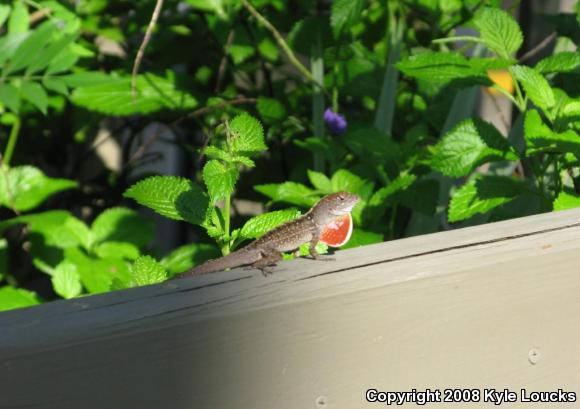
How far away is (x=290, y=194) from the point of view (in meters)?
2.46

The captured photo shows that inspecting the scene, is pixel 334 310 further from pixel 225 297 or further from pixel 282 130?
pixel 282 130

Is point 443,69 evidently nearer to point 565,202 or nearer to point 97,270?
point 565,202

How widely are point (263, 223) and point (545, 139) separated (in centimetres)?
68

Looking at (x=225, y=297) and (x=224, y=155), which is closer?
(x=225, y=297)

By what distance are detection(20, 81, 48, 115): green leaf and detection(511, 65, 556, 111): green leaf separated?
1253 mm

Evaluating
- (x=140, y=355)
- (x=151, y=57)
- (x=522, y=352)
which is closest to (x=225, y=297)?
(x=140, y=355)

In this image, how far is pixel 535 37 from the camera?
4.06m

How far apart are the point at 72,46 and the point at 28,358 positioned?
2010mm

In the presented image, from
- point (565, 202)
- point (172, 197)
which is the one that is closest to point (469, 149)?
point (565, 202)

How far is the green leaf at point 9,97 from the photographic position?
238cm

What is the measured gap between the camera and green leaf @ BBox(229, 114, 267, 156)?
1.73 m

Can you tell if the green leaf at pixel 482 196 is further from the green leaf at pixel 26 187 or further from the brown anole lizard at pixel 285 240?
the green leaf at pixel 26 187

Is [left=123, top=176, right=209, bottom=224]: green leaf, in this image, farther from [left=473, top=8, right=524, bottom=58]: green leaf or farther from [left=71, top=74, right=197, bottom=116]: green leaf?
[left=71, top=74, right=197, bottom=116]: green leaf

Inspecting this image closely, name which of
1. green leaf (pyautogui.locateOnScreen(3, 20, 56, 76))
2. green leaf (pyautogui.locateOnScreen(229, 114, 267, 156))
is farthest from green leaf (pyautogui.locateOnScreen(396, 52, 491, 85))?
green leaf (pyautogui.locateOnScreen(3, 20, 56, 76))
